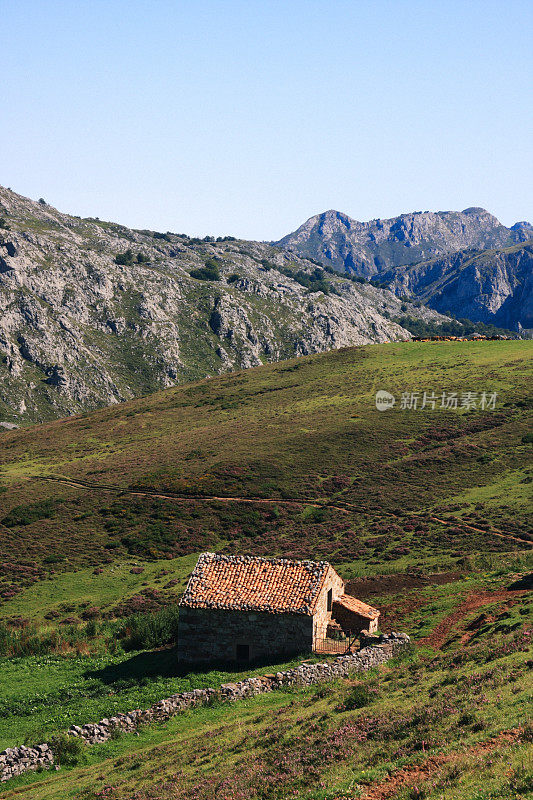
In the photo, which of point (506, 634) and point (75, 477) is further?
point (75, 477)

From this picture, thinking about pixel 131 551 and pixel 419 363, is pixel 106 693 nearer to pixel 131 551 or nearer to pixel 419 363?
pixel 131 551

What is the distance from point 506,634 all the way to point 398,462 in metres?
55.0

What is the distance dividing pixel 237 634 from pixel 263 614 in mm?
1864

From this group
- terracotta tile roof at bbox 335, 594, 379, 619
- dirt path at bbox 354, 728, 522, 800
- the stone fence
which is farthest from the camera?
terracotta tile roof at bbox 335, 594, 379, 619

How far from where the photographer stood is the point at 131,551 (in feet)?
208

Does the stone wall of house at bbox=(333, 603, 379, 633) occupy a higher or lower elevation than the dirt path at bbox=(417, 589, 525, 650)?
lower

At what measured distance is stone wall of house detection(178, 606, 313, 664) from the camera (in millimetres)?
33812

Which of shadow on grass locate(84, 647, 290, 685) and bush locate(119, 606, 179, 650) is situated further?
bush locate(119, 606, 179, 650)

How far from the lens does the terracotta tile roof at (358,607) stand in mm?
35562

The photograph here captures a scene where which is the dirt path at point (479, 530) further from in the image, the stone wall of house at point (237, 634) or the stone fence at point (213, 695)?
the stone wall of house at point (237, 634)

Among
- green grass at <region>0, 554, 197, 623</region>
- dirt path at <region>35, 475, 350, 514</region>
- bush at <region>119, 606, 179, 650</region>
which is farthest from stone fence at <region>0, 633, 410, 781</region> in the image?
dirt path at <region>35, 475, 350, 514</region>

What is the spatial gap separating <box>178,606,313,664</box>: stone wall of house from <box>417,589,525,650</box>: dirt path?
6.04m

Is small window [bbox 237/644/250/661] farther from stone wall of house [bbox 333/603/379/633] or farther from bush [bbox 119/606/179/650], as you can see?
bush [bbox 119/606/179/650]

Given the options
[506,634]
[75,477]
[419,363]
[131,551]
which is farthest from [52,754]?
[419,363]
